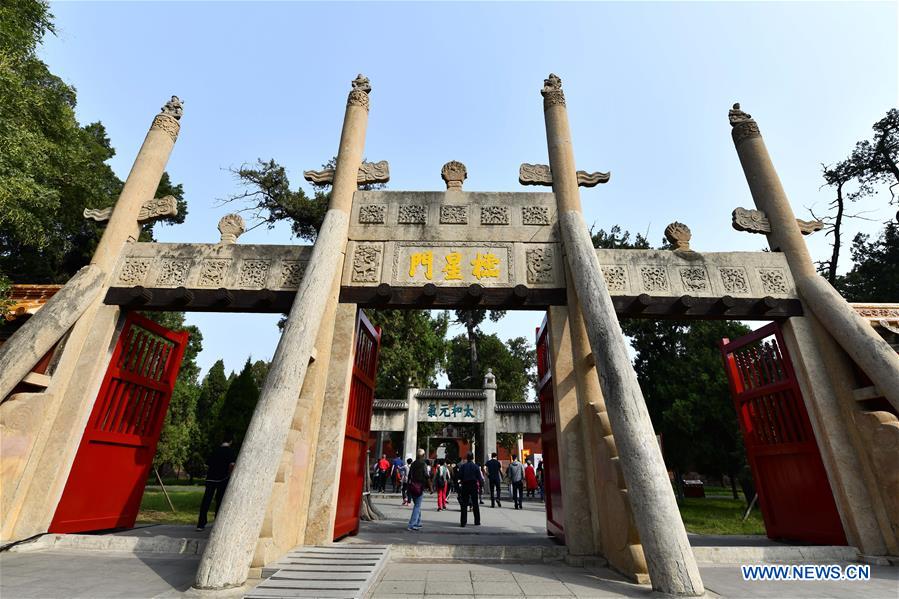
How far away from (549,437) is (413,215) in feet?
13.8

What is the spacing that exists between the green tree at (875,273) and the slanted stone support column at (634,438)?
19860mm

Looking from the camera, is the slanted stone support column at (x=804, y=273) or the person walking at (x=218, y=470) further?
the person walking at (x=218, y=470)

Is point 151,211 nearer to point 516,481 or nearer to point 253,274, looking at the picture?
point 253,274

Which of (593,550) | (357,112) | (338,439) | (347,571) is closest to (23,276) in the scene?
(357,112)

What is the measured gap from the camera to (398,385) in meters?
21.9

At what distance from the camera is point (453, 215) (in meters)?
7.22

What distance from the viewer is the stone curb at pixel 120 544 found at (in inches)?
205

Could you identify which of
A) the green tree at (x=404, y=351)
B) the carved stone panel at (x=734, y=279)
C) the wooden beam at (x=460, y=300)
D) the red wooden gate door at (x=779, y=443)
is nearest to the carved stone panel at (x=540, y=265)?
the wooden beam at (x=460, y=300)

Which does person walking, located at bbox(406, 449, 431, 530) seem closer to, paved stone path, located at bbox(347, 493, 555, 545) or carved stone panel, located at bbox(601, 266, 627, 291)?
paved stone path, located at bbox(347, 493, 555, 545)

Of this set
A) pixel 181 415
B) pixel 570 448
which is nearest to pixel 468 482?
pixel 570 448

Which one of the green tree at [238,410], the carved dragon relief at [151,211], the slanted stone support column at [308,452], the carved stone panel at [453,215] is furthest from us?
the green tree at [238,410]

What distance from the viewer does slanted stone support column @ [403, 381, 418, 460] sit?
18422 millimetres

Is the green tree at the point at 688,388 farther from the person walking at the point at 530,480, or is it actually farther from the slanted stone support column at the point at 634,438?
the slanted stone support column at the point at 634,438

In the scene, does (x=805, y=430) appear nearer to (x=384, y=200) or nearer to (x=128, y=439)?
(x=384, y=200)
